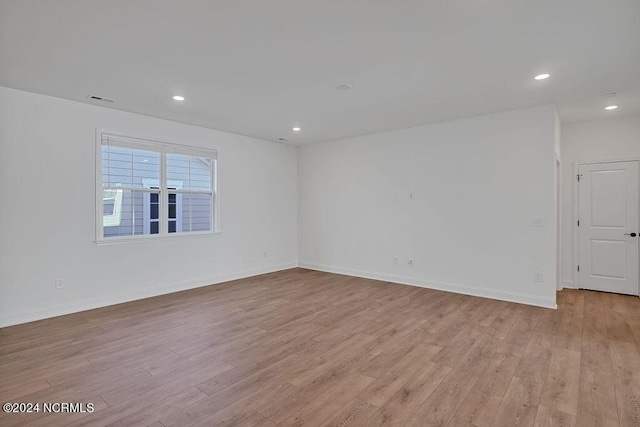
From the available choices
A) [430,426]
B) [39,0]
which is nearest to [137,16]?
[39,0]

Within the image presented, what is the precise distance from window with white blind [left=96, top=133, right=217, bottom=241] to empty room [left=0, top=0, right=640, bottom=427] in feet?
0.10

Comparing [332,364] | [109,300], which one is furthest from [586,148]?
[109,300]

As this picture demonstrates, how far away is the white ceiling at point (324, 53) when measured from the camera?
2.21m

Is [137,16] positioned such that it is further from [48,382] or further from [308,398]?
[308,398]

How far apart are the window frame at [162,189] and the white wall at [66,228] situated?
2.5 inches

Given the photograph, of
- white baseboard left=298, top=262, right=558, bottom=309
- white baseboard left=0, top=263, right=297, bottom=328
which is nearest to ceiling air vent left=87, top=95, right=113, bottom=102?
white baseboard left=0, top=263, right=297, bottom=328

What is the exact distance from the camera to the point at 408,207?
5484mm

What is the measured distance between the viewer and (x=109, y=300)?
4.31m

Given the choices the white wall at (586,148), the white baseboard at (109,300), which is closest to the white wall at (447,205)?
the white wall at (586,148)

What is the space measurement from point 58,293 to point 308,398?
361cm

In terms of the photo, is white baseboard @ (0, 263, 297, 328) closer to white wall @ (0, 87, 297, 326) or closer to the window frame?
white wall @ (0, 87, 297, 326)

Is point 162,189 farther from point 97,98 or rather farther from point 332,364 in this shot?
point 332,364

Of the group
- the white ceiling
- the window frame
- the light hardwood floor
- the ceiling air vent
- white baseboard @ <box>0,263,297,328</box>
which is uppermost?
the ceiling air vent

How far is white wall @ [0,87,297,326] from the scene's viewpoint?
142 inches
